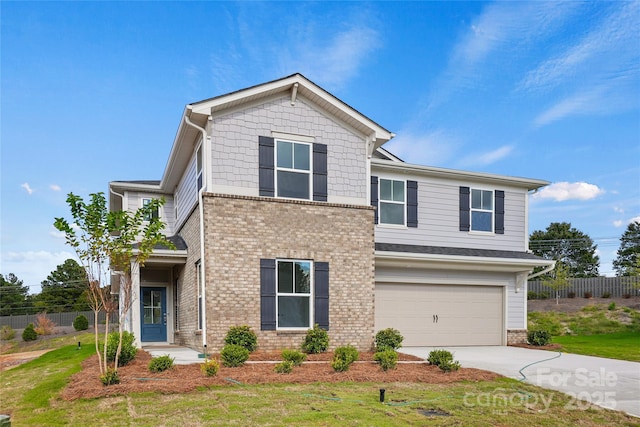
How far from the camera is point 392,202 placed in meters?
15.5

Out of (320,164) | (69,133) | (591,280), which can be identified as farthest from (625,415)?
(591,280)

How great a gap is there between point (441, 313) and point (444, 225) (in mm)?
2864

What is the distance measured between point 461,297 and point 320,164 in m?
6.90

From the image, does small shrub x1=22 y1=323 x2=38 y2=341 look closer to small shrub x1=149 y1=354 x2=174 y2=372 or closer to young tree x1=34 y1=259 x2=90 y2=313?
young tree x1=34 y1=259 x2=90 y2=313

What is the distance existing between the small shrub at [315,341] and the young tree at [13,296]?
40.0 m

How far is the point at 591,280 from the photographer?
29906mm

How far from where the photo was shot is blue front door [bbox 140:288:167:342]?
16.5 metres

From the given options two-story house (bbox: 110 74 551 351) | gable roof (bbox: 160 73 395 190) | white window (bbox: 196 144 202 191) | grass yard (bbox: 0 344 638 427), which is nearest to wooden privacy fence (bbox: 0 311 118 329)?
two-story house (bbox: 110 74 551 351)

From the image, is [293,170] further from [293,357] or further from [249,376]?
[249,376]

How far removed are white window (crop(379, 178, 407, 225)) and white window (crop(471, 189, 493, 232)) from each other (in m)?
2.72

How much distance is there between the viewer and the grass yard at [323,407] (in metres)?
6.45

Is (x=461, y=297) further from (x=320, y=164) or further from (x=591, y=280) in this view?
(x=591, y=280)

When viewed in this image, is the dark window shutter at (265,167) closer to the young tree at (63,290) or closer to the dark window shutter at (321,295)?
the dark window shutter at (321,295)

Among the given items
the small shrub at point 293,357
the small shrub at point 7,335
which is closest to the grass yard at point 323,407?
the small shrub at point 293,357
